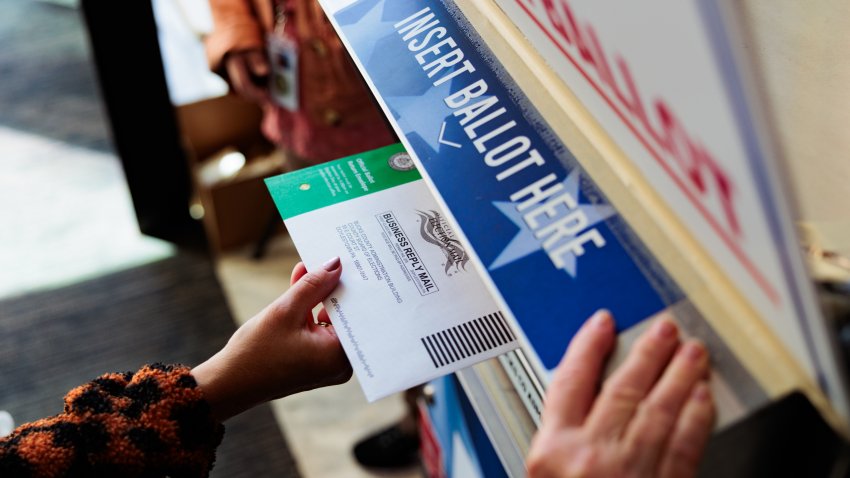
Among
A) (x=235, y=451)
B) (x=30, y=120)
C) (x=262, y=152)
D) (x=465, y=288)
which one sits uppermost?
(x=30, y=120)

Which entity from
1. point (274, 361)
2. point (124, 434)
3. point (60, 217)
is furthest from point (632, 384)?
point (60, 217)

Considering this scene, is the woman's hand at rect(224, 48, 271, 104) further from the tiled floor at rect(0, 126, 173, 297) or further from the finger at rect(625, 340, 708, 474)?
the finger at rect(625, 340, 708, 474)

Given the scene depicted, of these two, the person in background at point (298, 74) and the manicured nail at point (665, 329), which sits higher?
the person in background at point (298, 74)

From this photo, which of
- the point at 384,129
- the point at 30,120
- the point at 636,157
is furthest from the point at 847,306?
the point at 30,120

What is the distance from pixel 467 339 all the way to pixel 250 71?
1252 mm

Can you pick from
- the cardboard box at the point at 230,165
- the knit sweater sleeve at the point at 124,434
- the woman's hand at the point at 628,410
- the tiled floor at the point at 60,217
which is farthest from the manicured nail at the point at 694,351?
the tiled floor at the point at 60,217

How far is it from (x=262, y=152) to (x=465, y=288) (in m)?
1.74

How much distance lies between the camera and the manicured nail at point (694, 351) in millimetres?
688

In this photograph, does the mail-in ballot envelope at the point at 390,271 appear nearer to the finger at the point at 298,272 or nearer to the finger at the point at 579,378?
the finger at the point at 298,272

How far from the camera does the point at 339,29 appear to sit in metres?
1.07

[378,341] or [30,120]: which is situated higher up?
[30,120]

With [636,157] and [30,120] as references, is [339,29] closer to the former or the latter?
[636,157]

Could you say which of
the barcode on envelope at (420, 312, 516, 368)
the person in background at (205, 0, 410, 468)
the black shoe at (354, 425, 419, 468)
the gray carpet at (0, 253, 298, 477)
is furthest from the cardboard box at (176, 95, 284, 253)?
the barcode on envelope at (420, 312, 516, 368)

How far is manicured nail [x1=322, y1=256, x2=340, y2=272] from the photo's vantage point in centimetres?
95
